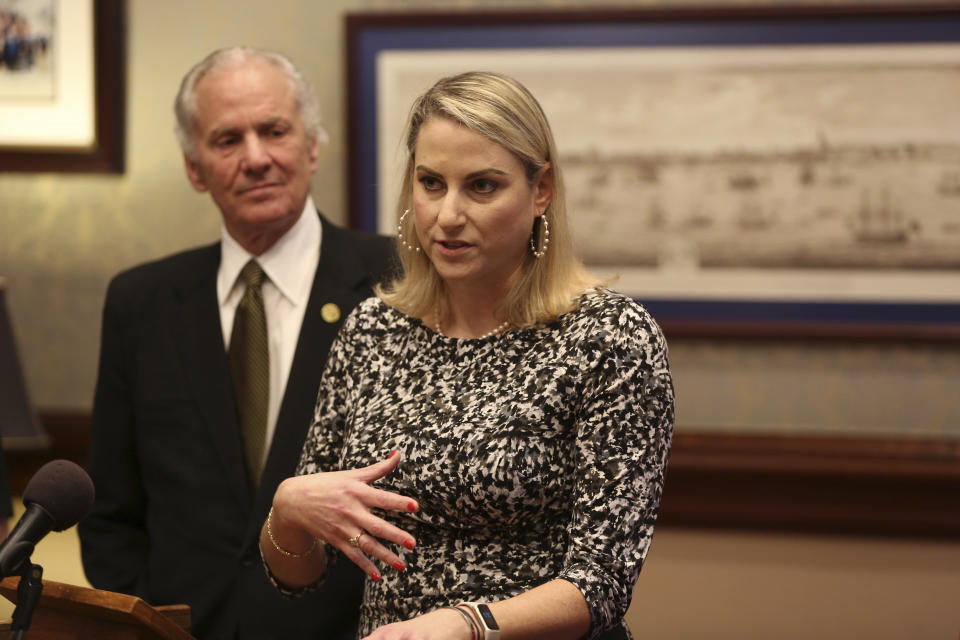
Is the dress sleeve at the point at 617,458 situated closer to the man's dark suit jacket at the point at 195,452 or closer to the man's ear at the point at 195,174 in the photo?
the man's dark suit jacket at the point at 195,452

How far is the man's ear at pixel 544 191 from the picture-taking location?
1834mm

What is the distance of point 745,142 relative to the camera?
125 inches

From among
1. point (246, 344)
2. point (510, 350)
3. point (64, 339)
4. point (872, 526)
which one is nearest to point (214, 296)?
point (246, 344)

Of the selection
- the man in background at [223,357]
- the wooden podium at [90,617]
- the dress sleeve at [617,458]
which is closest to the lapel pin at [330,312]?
the man in background at [223,357]

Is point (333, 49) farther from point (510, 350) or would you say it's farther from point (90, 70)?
point (510, 350)

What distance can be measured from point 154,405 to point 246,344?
0.26 m

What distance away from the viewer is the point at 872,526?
3.15 metres

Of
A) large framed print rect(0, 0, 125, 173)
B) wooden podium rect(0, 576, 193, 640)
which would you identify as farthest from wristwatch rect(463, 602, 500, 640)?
large framed print rect(0, 0, 125, 173)

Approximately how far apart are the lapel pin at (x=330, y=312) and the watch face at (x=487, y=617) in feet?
3.29

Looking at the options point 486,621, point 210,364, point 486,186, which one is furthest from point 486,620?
point 210,364

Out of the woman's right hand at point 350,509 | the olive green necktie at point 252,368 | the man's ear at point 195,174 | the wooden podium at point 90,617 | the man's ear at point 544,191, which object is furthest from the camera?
the man's ear at point 195,174

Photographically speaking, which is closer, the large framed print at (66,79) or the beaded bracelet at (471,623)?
the beaded bracelet at (471,623)

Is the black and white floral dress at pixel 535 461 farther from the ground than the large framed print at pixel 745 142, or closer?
closer

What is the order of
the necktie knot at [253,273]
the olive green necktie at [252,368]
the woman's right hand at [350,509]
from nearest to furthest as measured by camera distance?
the woman's right hand at [350,509] → the olive green necktie at [252,368] → the necktie knot at [253,273]
